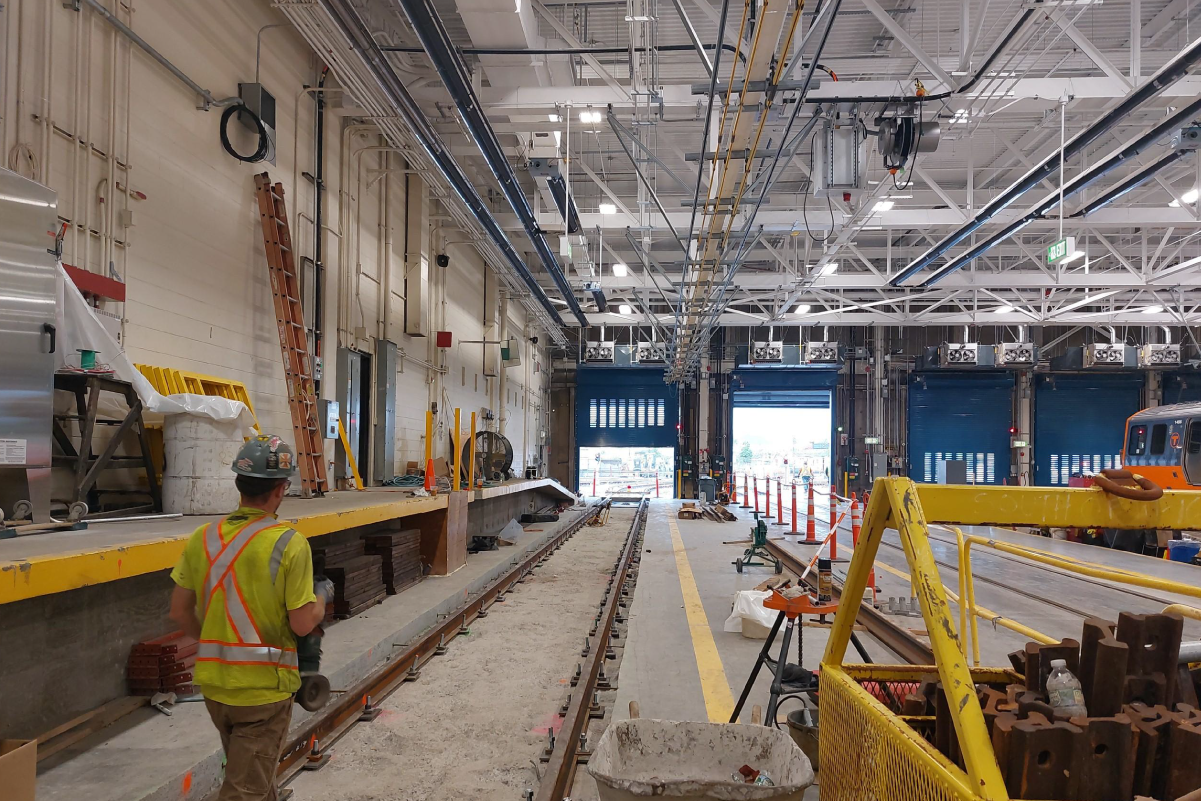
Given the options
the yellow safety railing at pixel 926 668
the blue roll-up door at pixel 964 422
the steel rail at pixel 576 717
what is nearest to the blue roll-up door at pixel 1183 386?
the blue roll-up door at pixel 964 422

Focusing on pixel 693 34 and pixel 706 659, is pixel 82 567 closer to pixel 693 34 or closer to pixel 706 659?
pixel 706 659

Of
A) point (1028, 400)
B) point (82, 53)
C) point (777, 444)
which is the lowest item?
point (777, 444)

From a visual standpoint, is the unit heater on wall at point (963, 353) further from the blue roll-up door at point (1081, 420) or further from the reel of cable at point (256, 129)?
the reel of cable at point (256, 129)

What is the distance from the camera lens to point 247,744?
8.48 feet

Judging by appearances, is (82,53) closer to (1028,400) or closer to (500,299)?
(500,299)

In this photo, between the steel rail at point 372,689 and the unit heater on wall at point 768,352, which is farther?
the unit heater on wall at point 768,352

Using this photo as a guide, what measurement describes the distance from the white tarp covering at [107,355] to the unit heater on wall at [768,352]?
2083cm

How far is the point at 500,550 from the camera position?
40.7ft

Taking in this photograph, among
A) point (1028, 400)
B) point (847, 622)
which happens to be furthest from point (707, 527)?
point (1028, 400)

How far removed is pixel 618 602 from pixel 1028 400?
24631 mm

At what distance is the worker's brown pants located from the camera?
2.58 metres

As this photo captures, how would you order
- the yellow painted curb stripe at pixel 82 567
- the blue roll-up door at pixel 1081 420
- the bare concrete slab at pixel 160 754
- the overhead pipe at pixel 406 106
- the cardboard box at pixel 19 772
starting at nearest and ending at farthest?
1. the cardboard box at pixel 19 772
2. the yellow painted curb stripe at pixel 82 567
3. the bare concrete slab at pixel 160 754
4. the overhead pipe at pixel 406 106
5. the blue roll-up door at pixel 1081 420

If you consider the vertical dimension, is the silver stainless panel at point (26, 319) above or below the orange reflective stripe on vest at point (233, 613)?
above

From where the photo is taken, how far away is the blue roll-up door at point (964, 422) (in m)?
26.9
